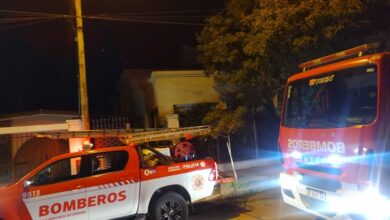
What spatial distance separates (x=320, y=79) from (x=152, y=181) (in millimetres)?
3517

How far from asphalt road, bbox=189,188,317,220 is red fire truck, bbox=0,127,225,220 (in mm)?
1002

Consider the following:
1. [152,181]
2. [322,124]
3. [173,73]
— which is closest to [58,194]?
[152,181]

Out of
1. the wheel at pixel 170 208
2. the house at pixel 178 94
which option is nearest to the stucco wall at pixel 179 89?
the house at pixel 178 94

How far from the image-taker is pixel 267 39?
Answer: 10.8m

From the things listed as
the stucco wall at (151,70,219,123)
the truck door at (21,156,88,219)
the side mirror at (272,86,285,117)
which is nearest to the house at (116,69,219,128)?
the stucco wall at (151,70,219,123)

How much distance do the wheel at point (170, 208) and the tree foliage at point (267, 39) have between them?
16.5 feet

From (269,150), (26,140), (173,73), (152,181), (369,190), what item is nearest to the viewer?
(369,190)

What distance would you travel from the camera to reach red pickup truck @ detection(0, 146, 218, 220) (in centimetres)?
677

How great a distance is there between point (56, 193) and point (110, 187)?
911 mm

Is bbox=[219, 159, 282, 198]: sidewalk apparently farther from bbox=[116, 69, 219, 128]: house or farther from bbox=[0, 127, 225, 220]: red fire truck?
bbox=[116, 69, 219, 128]: house

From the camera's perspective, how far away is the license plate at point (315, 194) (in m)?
5.91

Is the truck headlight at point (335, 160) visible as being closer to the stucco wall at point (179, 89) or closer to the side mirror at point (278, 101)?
the side mirror at point (278, 101)

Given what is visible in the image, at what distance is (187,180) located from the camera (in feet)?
26.4

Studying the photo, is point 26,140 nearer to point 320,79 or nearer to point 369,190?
point 320,79
